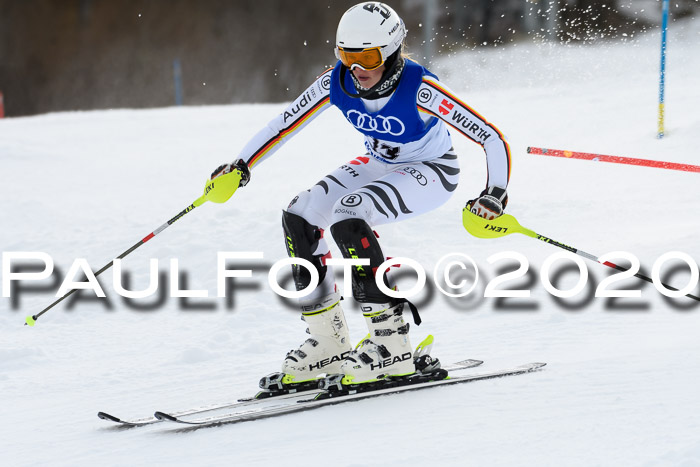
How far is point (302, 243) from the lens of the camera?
3.48 meters

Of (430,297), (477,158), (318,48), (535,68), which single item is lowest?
(430,297)

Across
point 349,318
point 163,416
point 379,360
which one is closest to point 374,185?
point 379,360

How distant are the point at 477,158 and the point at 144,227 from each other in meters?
3.89

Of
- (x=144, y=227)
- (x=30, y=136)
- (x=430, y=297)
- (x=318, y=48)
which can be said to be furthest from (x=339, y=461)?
(x=318, y=48)

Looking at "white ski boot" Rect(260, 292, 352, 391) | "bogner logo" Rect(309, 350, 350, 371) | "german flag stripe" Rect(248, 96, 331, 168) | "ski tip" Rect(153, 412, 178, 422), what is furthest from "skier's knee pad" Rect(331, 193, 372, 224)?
"ski tip" Rect(153, 412, 178, 422)

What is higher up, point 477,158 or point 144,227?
point 477,158

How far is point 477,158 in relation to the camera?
29.9 ft

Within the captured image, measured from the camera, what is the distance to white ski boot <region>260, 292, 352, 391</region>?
142 inches

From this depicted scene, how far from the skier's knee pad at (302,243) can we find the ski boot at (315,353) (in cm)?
13

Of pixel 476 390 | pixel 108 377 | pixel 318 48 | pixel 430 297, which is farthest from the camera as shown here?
pixel 318 48

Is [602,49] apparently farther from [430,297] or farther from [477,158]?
[430,297]

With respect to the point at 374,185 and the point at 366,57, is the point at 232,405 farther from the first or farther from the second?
the point at 366,57

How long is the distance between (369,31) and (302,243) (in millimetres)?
915

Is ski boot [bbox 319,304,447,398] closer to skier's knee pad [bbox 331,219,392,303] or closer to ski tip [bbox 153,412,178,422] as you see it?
skier's knee pad [bbox 331,219,392,303]
